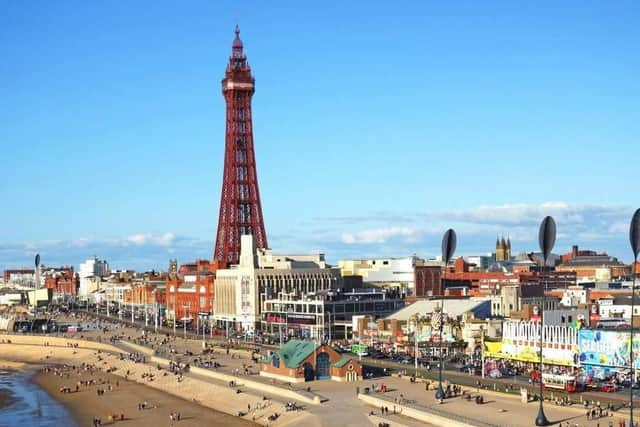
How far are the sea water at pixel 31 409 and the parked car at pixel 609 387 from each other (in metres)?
26.2

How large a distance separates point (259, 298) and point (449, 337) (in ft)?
113

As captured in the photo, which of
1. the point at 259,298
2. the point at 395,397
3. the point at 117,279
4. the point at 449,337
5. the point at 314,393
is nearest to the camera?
the point at 395,397

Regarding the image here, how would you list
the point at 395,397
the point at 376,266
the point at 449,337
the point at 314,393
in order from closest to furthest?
the point at 395,397
the point at 314,393
the point at 449,337
the point at 376,266

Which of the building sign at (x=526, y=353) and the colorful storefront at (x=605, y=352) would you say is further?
the building sign at (x=526, y=353)

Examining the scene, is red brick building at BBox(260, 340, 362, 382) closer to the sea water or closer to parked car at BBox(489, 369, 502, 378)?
parked car at BBox(489, 369, 502, 378)

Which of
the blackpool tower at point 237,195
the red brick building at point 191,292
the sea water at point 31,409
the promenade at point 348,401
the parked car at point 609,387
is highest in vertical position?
the blackpool tower at point 237,195

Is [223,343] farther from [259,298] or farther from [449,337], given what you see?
[449,337]

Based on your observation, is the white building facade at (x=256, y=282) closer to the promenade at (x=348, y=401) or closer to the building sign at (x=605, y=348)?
the promenade at (x=348, y=401)

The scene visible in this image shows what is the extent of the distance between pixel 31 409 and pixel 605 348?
32.0 meters

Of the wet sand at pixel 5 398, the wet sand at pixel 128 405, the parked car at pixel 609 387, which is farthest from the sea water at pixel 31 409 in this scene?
the parked car at pixel 609 387

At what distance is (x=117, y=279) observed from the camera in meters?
179

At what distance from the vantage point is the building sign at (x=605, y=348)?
5325 centimetres

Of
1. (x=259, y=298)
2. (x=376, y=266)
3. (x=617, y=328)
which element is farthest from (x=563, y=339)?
(x=376, y=266)

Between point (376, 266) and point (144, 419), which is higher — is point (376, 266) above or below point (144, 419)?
above
